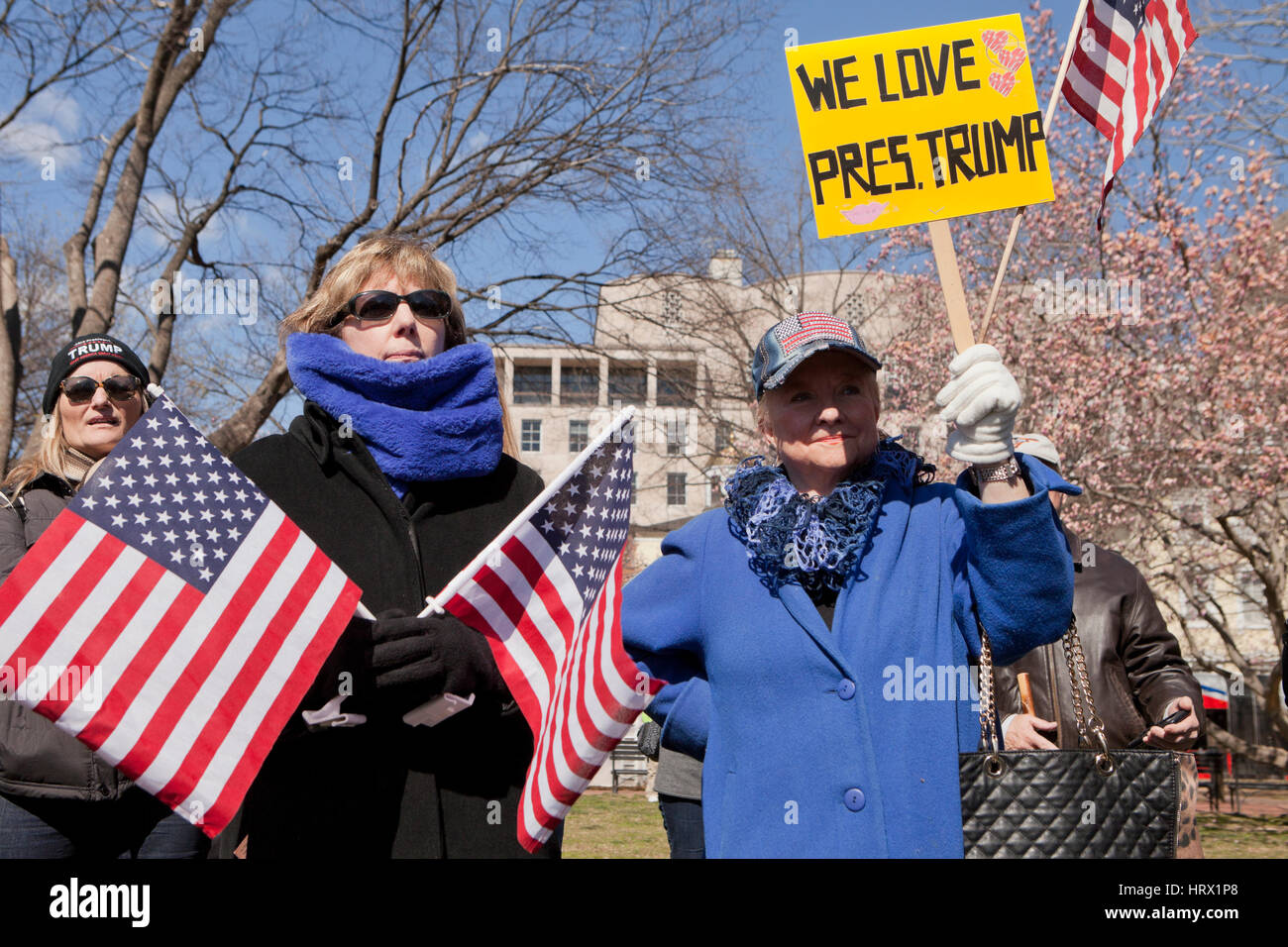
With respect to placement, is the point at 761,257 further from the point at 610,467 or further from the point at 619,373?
the point at 610,467

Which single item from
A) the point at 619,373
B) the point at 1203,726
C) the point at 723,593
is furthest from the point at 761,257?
the point at 723,593

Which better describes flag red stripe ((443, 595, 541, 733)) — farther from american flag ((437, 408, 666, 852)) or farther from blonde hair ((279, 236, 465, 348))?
blonde hair ((279, 236, 465, 348))

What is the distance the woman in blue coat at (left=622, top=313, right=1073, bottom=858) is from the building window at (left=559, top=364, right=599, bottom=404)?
11.6 m

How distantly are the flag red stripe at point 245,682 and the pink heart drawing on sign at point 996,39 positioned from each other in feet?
6.70

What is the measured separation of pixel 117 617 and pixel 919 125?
2245mm

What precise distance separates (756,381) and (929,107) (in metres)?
0.84

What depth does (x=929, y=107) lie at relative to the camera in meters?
3.01

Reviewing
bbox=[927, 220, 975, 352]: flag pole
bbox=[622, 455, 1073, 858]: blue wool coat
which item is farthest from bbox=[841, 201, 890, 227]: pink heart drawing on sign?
bbox=[622, 455, 1073, 858]: blue wool coat

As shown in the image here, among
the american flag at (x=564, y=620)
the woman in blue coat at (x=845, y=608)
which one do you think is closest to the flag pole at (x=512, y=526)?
the american flag at (x=564, y=620)

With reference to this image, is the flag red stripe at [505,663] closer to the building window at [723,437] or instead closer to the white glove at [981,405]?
the white glove at [981,405]

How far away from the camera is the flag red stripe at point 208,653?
2.62m

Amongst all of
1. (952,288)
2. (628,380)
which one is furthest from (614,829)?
(952,288)

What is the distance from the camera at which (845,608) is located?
8.71 ft
